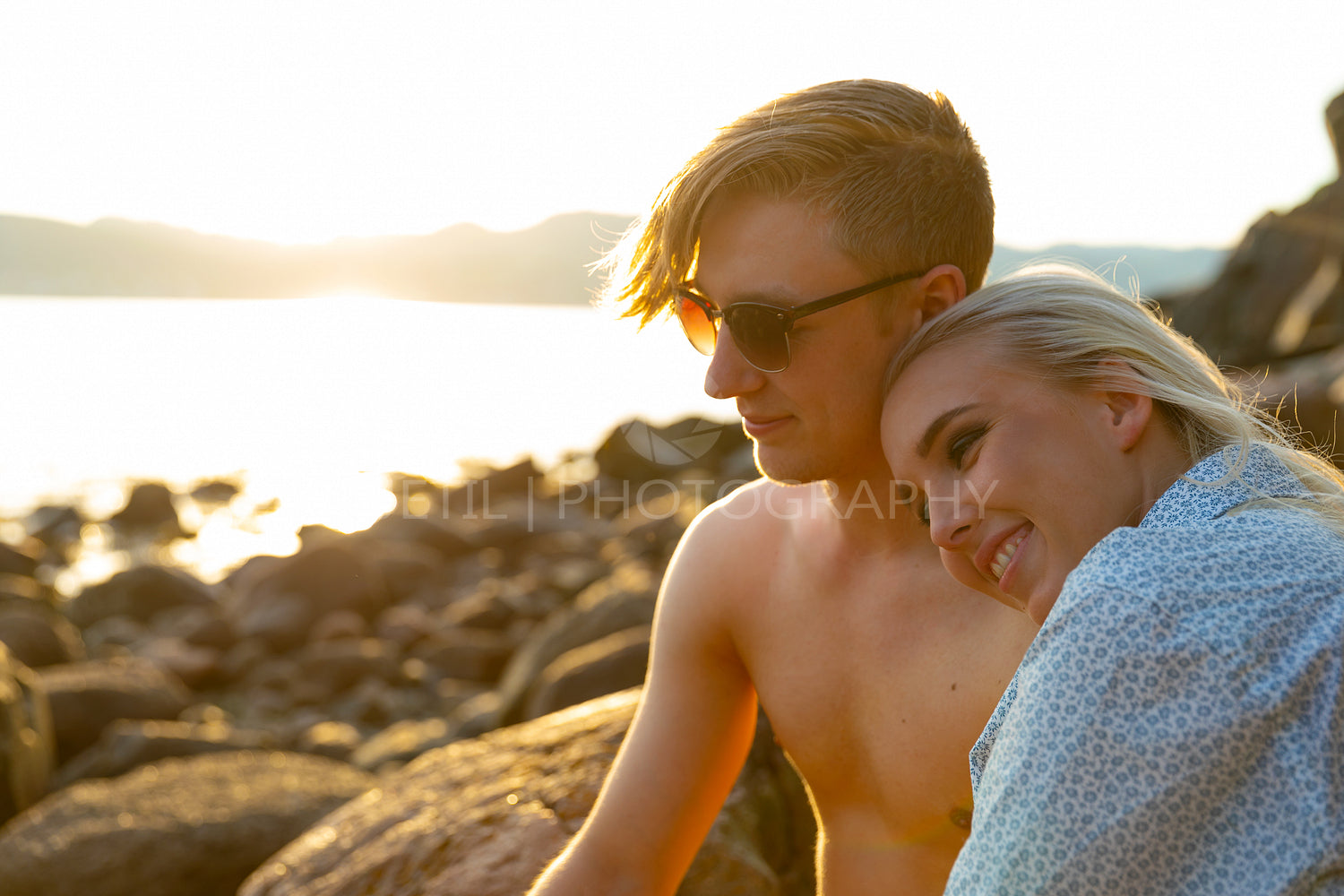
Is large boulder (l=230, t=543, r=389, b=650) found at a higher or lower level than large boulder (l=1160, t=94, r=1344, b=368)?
lower

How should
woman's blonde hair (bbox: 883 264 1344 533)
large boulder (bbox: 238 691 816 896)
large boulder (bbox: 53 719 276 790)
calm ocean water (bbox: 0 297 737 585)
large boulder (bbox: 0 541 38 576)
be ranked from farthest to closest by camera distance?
calm ocean water (bbox: 0 297 737 585) → large boulder (bbox: 0 541 38 576) → large boulder (bbox: 53 719 276 790) → large boulder (bbox: 238 691 816 896) → woman's blonde hair (bbox: 883 264 1344 533)

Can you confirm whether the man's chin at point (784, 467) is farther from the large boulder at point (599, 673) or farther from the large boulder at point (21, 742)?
the large boulder at point (21, 742)

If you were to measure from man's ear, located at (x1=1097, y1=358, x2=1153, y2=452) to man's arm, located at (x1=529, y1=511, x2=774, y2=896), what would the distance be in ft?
4.09

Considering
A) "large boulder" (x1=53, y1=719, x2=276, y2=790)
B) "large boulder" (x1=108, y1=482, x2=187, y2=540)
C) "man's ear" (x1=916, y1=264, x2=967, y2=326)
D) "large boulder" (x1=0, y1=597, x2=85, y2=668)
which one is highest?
"man's ear" (x1=916, y1=264, x2=967, y2=326)

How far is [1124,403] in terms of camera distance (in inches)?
69.6

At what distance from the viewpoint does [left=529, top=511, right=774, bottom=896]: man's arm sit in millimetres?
2469

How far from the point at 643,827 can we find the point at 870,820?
58 cm

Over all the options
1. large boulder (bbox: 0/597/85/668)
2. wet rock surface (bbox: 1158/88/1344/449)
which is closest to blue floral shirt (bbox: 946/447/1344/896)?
large boulder (bbox: 0/597/85/668)

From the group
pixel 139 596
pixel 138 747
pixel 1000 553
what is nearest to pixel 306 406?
pixel 139 596

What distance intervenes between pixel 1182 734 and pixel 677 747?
63.1 inches

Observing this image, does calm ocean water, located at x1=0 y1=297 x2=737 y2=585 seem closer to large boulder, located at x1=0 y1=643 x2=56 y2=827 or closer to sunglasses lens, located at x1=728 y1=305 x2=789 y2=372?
sunglasses lens, located at x1=728 y1=305 x2=789 y2=372

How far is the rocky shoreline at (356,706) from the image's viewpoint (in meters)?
3.18

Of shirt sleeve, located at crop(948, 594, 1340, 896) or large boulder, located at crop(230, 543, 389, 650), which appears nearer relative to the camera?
shirt sleeve, located at crop(948, 594, 1340, 896)

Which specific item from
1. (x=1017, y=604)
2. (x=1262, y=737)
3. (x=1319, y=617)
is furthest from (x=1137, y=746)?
(x=1017, y=604)
